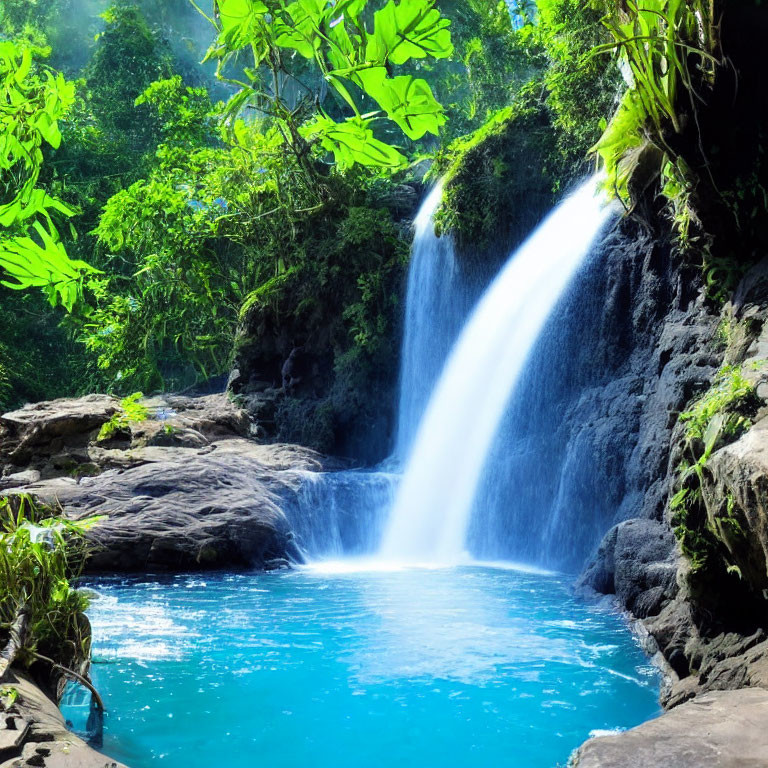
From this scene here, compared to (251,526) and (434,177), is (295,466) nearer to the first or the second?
(251,526)

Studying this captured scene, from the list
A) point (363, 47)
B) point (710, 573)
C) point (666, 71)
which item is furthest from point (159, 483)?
A: point (363, 47)

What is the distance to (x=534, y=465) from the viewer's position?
8.59m

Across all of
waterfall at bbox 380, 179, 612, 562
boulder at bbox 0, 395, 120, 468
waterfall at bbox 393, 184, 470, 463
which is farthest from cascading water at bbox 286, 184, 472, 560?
boulder at bbox 0, 395, 120, 468

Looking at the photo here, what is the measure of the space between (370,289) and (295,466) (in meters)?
3.70

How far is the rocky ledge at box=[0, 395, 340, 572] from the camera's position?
304 inches

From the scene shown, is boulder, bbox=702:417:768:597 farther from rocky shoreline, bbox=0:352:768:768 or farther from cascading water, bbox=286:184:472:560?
cascading water, bbox=286:184:472:560

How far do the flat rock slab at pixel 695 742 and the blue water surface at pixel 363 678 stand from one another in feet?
3.02

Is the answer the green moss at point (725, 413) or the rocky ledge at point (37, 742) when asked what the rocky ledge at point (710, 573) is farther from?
the rocky ledge at point (37, 742)

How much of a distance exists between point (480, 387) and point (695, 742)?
25.7 feet

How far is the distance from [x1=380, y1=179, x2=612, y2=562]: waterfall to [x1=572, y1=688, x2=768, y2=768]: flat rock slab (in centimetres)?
640

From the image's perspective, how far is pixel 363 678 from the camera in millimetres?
4137

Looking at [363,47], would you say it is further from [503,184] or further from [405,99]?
[503,184]

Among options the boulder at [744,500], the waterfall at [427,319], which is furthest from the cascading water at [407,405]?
the boulder at [744,500]

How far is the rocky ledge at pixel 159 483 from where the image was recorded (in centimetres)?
772
